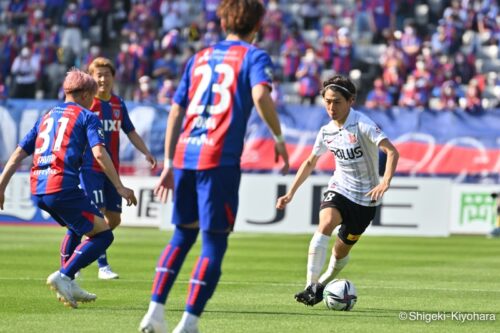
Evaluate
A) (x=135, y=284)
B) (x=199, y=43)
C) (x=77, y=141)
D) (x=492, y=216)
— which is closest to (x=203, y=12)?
(x=199, y=43)

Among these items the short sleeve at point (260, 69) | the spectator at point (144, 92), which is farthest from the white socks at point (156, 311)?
the spectator at point (144, 92)

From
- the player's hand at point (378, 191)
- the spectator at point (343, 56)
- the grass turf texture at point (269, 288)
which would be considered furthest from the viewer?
the spectator at point (343, 56)

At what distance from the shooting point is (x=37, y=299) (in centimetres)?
1119

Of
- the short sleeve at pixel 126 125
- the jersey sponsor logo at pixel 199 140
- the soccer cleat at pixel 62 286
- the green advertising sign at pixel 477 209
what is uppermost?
the jersey sponsor logo at pixel 199 140

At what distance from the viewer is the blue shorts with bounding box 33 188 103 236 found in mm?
10141

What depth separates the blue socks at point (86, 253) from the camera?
32.7ft

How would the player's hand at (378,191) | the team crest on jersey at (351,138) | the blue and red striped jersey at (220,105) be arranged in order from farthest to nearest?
the team crest on jersey at (351,138) → the player's hand at (378,191) → the blue and red striped jersey at (220,105)

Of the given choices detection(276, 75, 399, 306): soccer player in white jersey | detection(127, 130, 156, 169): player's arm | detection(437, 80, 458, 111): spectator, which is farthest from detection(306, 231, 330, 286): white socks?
detection(437, 80, 458, 111): spectator

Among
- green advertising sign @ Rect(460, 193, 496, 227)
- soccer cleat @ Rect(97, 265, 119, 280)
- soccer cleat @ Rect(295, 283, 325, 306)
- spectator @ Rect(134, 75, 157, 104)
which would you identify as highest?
soccer cleat @ Rect(295, 283, 325, 306)

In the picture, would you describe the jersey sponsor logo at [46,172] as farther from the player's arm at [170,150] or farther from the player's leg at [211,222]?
the player's leg at [211,222]

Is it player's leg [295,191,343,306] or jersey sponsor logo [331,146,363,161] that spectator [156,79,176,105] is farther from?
player's leg [295,191,343,306]

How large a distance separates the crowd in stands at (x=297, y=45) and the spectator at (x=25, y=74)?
0.09 feet

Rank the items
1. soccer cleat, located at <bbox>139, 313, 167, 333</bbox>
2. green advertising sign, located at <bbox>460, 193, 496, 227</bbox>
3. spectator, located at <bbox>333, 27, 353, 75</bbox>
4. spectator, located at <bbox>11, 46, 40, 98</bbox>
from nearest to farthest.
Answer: soccer cleat, located at <bbox>139, 313, 167, 333</bbox> → green advertising sign, located at <bbox>460, 193, 496, 227</bbox> → spectator, located at <bbox>333, 27, 353, 75</bbox> → spectator, located at <bbox>11, 46, 40, 98</bbox>

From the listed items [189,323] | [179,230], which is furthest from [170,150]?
[189,323]
